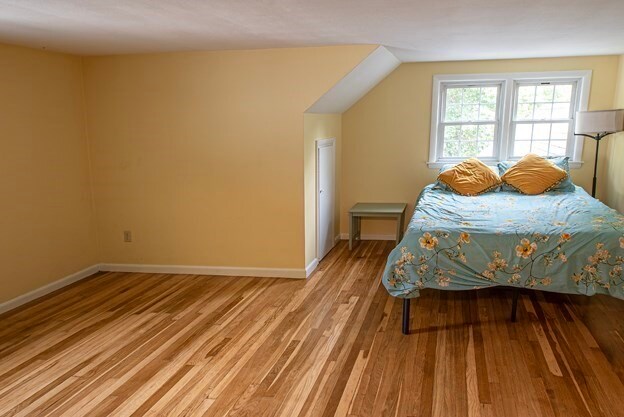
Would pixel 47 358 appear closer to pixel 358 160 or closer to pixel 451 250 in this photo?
pixel 451 250

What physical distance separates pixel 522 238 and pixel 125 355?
2678 mm

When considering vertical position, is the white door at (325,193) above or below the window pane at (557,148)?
below

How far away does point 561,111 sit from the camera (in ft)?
17.7

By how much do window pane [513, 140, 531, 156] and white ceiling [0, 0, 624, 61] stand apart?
1.26m

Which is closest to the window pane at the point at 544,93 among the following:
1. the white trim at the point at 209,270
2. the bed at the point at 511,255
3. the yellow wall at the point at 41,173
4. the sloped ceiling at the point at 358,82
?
the sloped ceiling at the point at 358,82

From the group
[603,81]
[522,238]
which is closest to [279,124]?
[522,238]

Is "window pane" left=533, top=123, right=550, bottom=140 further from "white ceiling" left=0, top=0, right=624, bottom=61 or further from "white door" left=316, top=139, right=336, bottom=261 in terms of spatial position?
"white door" left=316, top=139, right=336, bottom=261

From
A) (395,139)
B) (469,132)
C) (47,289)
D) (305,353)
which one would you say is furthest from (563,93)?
(47,289)

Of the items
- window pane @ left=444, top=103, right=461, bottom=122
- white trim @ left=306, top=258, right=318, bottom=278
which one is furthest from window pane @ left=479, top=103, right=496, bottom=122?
white trim @ left=306, top=258, right=318, bottom=278

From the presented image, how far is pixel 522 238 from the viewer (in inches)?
126

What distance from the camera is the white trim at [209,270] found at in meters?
4.64

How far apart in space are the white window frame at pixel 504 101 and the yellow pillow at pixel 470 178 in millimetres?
562

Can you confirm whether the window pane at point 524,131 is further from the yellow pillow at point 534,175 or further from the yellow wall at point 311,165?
the yellow wall at point 311,165

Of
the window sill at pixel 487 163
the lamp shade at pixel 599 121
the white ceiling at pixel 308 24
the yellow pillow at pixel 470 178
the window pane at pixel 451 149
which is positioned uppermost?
the white ceiling at pixel 308 24
